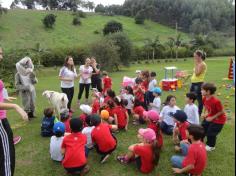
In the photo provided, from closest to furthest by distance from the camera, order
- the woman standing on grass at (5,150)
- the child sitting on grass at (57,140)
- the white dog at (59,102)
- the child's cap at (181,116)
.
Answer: the woman standing on grass at (5,150) → the child sitting on grass at (57,140) → the child's cap at (181,116) → the white dog at (59,102)

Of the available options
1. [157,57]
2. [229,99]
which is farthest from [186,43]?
[229,99]

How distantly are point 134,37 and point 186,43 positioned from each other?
11.4m

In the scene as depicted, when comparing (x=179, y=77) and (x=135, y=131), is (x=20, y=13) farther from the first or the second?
(x=135, y=131)

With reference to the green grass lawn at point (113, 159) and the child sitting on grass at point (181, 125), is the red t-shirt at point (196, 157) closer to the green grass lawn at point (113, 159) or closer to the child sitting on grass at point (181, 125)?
the green grass lawn at point (113, 159)

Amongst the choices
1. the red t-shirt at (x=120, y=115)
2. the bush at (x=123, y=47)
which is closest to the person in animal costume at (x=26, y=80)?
the red t-shirt at (x=120, y=115)

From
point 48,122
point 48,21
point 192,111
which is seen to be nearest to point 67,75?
point 48,122

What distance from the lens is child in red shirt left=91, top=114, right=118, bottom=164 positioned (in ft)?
18.8

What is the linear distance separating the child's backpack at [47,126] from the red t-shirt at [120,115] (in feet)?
5.05

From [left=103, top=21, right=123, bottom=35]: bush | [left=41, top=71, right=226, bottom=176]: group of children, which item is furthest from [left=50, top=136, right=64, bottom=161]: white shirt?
[left=103, top=21, right=123, bottom=35]: bush

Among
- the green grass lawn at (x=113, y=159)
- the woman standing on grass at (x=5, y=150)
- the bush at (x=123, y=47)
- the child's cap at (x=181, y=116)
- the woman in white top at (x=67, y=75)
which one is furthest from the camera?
the bush at (x=123, y=47)

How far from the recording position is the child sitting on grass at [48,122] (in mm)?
7240

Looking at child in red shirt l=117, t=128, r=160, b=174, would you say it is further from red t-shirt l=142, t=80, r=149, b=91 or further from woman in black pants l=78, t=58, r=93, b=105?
woman in black pants l=78, t=58, r=93, b=105

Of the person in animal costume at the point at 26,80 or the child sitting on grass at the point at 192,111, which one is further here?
the person in animal costume at the point at 26,80

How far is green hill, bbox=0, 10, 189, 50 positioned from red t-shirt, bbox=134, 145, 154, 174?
36.7m
